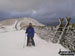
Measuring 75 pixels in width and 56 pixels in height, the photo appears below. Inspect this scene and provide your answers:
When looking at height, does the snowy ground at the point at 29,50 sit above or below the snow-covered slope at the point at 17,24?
below

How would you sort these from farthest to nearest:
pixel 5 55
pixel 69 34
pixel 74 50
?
1. pixel 69 34
2. pixel 74 50
3. pixel 5 55

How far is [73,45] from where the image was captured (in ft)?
20.7

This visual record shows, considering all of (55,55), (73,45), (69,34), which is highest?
(69,34)

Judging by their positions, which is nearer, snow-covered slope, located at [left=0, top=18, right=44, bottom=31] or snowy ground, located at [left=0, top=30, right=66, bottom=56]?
snowy ground, located at [left=0, top=30, right=66, bottom=56]

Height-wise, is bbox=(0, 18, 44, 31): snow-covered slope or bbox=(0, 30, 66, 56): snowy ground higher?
bbox=(0, 18, 44, 31): snow-covered slope

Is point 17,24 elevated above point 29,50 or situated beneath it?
elevated above

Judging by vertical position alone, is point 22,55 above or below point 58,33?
below

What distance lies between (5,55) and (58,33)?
16.1 ft

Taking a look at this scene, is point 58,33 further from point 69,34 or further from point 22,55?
point 22,55

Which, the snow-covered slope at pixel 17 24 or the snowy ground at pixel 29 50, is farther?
the snow-covered slope at pixel 17 24

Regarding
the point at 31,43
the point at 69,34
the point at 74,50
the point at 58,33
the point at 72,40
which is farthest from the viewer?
the point at 58,33

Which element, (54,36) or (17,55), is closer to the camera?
(17,55)

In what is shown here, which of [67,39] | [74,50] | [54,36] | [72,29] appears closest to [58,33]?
[54,36]

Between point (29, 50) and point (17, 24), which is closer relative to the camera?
point (29, 50)
